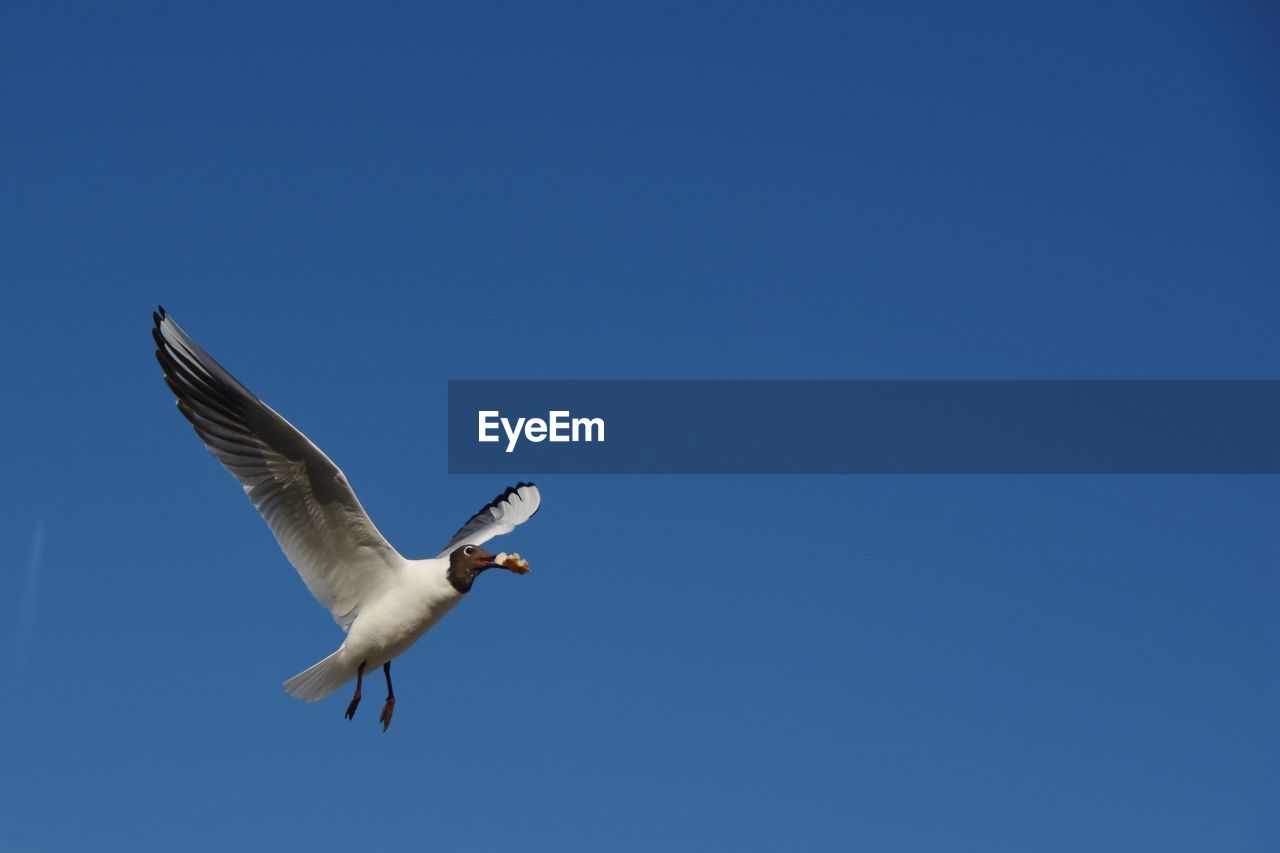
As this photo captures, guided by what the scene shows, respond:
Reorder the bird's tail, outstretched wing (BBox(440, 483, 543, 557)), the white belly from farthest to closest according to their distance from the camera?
outstretched wing (BBox(440, 483, 543, 557)) < the bird's tail < the white belly

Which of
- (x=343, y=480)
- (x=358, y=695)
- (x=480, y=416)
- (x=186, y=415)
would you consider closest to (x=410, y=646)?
(x=358, y=695)

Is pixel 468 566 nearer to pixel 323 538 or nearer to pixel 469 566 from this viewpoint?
pixel 469 566

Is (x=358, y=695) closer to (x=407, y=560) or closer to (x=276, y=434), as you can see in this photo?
(x=407, y=560)

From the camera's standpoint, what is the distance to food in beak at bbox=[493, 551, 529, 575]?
35.7ft

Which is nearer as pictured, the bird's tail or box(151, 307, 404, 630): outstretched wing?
box(151, 307, 404, 630): outstretched wing

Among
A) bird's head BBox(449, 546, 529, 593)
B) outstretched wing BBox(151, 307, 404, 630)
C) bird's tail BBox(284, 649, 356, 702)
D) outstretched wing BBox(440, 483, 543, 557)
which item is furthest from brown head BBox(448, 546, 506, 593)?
outstretched wing BBox(440, 483, 543, 557)

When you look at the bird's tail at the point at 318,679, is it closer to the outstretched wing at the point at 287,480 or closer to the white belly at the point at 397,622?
the white belly at the point at 397,622

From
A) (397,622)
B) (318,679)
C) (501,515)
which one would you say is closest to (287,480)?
(397,622)

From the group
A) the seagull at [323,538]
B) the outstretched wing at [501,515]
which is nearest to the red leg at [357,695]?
the seagull at [323,538]

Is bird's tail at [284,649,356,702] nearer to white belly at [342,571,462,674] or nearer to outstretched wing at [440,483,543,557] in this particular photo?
white belly at [342,571,462,674]

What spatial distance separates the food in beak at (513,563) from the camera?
1089 centimetres

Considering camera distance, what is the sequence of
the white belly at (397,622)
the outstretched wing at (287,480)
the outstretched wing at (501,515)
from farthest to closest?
1. the outstretched wing at (501,515)
2. the white belly at (397,622)
3. the outstretched wing at (287,480)

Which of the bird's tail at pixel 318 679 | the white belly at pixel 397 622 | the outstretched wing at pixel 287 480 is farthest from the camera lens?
the bird's tail at pixel 318 679

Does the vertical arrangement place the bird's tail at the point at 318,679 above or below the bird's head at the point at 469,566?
below
